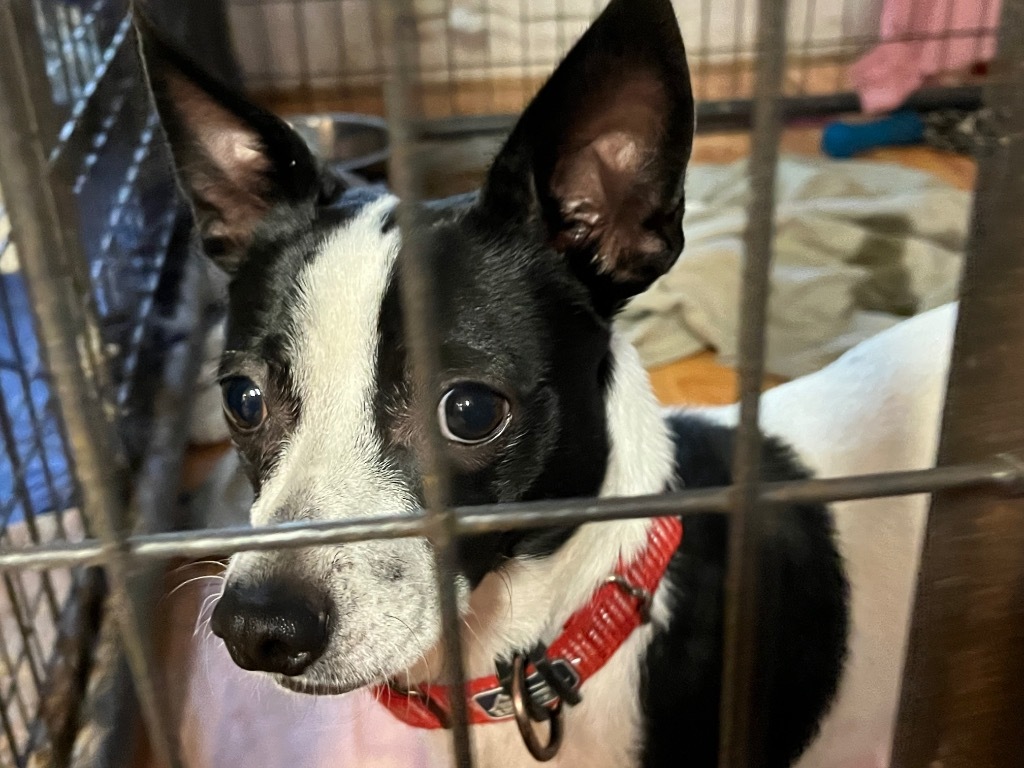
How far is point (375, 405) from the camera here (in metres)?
0.95

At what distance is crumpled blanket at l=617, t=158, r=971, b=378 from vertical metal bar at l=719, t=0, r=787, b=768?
1587 millimetres

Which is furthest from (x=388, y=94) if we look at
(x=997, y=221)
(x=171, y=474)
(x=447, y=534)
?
(x=171, y=474)

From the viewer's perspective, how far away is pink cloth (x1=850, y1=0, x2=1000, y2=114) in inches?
127

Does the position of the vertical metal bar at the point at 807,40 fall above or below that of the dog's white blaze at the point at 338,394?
below

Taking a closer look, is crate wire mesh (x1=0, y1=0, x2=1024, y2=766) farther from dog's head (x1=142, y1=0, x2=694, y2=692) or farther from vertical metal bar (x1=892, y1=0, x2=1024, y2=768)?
dog's head (x1=142, y1=0, x2=694, y2=692)

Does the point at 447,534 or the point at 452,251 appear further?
the point at 452,251

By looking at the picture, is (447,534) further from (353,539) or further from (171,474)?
(171,474)

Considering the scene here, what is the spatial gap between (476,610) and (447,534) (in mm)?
543

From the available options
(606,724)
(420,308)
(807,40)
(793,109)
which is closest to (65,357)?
(420,308)

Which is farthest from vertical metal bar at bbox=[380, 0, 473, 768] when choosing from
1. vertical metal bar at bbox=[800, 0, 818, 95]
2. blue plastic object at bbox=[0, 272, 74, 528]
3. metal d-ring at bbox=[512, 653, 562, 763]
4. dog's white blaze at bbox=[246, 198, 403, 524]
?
vertical metal bar at bbox=[800, 0, 818, 95]

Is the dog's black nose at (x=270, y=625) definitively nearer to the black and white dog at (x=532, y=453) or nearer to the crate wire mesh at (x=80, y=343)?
the black and white dog at (x=532, y=453)

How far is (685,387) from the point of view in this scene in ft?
7.36

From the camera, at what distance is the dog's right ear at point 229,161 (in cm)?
100

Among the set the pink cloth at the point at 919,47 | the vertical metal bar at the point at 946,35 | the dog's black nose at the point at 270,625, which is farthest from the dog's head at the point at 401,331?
the vertical metal bar at the point at 946,35
